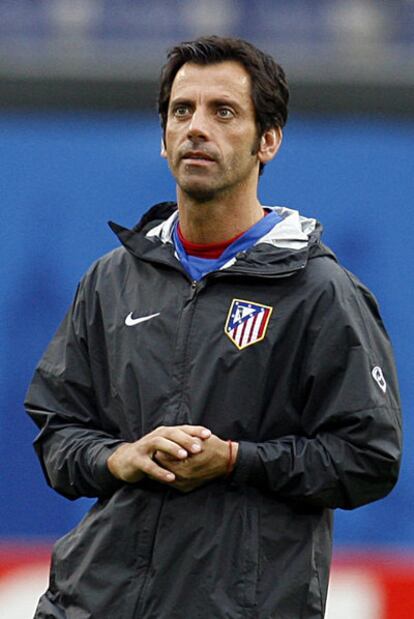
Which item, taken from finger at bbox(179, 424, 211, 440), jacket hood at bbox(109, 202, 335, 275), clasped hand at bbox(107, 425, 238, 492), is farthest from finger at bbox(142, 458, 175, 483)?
jacket hood at bbox(109, 202, 335, 275)

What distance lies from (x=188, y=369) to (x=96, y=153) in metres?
4.09

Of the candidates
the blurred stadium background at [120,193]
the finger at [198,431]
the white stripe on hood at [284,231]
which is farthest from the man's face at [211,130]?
the blurred stadium background at [120,193]

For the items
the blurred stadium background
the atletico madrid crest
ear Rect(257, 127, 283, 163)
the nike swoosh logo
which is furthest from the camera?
the blurred stadium background

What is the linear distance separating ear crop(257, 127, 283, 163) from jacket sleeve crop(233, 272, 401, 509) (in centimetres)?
41

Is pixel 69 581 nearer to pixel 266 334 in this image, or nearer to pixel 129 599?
pixel 129 599

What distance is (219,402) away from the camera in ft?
10.2

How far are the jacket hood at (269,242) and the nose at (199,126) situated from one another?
265mm

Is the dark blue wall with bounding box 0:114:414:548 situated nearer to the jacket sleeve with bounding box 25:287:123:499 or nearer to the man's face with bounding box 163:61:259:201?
the jacket sleeve with bounding box 25:287:123:499

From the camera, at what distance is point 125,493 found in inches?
124

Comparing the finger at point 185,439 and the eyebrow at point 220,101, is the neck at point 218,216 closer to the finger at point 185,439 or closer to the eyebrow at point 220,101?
the eyebrow at point 220,101

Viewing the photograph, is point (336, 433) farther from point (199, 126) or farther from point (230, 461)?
point (199, 126)

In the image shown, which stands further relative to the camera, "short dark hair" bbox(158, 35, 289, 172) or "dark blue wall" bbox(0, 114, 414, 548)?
"dark blue wall" bbox(0, 114, 414, 548)

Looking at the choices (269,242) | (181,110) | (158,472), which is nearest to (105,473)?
(158,472)

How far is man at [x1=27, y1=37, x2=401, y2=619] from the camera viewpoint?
120 inches
